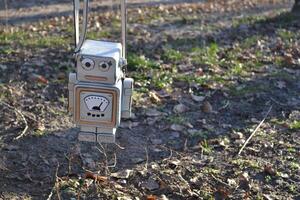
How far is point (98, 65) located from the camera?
315 centimetres

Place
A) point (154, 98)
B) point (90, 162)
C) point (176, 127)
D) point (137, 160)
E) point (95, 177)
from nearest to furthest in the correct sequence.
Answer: point (95, 177), point (90, 162), point (137, 160), point (176, 127), point (154, 98)

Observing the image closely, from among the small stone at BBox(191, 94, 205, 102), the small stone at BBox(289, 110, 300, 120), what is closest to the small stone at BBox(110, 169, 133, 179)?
the small stone at BBox(191, 94, 205, 102)

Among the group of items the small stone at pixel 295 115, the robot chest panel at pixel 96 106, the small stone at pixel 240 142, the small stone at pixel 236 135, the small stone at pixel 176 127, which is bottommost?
the small stone at pixel 240 142

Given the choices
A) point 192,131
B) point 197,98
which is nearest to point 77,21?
point 192,131

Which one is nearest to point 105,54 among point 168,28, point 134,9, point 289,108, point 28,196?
point 28,196

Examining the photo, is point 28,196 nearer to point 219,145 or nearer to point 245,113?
point 219,145

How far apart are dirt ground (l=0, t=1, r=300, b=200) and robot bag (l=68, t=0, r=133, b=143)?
732mm

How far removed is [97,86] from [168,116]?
1.95 metres

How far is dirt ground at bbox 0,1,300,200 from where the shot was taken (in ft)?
13.4

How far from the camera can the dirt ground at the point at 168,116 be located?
13.4 ft

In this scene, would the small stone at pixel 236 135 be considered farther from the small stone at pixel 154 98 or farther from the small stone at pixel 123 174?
the small stone at pixel 123 174

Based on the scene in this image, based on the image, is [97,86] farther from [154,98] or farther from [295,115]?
[295,115]

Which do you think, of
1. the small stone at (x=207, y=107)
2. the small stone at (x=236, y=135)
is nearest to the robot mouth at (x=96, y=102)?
the small stone at (x=236, y=135)

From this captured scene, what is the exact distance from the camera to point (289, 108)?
5391 millimetres
